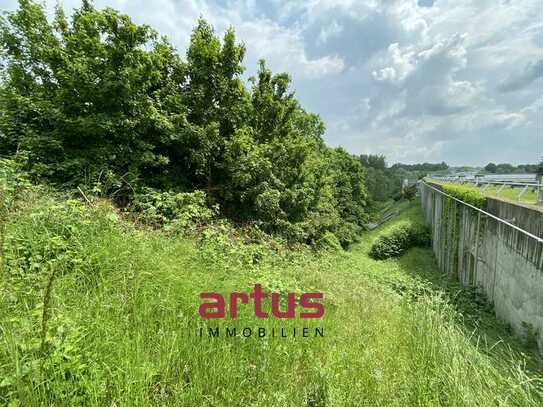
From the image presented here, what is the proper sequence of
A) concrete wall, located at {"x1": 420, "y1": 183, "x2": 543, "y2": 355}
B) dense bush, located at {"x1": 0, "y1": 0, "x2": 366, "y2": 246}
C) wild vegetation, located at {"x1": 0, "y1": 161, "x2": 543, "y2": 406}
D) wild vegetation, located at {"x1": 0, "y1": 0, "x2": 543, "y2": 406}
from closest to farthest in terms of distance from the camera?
wild vegetation, located at {"x1": 0, "y1": 161, "x2": 543, "y2": 406}, wild vegetation, located at {"x1": 0, "y1": 0, "x2": 543, "y2": 406}, concrete wall, located at {"x1": 420, "y1": 183, "x2": 543, "y2": 355}, dense bush, located at {"x1": 0, "y1": 0, "x2": 366, "y2": 246}

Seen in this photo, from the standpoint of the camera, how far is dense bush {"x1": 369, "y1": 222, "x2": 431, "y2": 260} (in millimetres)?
16781

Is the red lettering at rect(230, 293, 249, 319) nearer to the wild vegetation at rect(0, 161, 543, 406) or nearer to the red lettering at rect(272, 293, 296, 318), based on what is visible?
the wild vegetation at rect(0, 161, 543, 406)

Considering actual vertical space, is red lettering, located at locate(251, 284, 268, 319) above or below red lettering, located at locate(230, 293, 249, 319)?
below

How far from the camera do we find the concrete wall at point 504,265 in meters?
4.53

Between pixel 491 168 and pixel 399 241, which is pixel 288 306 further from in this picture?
pixel 491 168

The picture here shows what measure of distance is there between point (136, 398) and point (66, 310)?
889 millimetres

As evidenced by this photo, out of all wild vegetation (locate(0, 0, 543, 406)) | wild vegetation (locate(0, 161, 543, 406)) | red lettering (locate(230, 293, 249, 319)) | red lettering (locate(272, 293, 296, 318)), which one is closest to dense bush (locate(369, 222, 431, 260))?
wild vegetation (locate(0, 0, 543, 406))

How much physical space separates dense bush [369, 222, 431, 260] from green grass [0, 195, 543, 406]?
14739mm

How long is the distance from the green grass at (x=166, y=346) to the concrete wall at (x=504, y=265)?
8.69 feet

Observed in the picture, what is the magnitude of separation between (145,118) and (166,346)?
20.2 ft

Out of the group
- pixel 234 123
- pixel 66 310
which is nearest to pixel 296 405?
pixel 66 310

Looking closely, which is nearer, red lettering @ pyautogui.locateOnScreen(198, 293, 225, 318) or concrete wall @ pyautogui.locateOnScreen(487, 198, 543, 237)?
red lettering @ pyautogui.locateOnScreen(198, 293, 225, 318)

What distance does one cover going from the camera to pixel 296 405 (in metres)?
1.70

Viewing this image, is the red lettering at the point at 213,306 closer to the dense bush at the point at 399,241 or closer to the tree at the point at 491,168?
the dense bush at the point at 399,241
